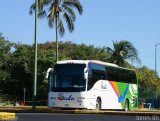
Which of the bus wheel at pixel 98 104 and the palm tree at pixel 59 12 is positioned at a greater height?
the palm tree at pixel 59 12

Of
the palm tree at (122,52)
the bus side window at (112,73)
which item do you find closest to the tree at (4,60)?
the palm tree at (122,52)

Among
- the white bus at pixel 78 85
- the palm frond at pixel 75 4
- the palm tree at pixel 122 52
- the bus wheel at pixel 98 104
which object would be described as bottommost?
the bus wheel at pixel 98 104

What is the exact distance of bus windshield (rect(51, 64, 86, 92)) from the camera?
103 ft

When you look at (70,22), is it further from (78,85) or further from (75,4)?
(78,85)

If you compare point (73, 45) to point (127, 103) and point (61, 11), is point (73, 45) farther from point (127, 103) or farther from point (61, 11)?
point (127, 103)

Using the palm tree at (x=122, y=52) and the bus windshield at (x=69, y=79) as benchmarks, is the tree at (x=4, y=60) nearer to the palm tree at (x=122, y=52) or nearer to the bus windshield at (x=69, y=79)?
the palm tree at (x=122, y=52)

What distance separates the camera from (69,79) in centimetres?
3138

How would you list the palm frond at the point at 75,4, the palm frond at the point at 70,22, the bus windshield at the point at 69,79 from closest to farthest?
the bus windshield at the point at 69,79, the palm frond at the point at 75,4, the palm frond at the point at 70,22

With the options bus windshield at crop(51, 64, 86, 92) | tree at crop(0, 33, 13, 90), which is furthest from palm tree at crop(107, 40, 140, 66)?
bus windshield at crop(51, 64, 86, 92)

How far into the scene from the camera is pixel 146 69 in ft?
298

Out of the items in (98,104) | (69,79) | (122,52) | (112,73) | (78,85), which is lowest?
(98,104)

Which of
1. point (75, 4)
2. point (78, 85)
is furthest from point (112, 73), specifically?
point (75, 4)

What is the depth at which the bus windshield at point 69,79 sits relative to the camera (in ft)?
103

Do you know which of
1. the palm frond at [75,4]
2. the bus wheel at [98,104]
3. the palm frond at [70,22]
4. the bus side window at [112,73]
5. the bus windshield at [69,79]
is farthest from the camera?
the palm frond at [70,22]
